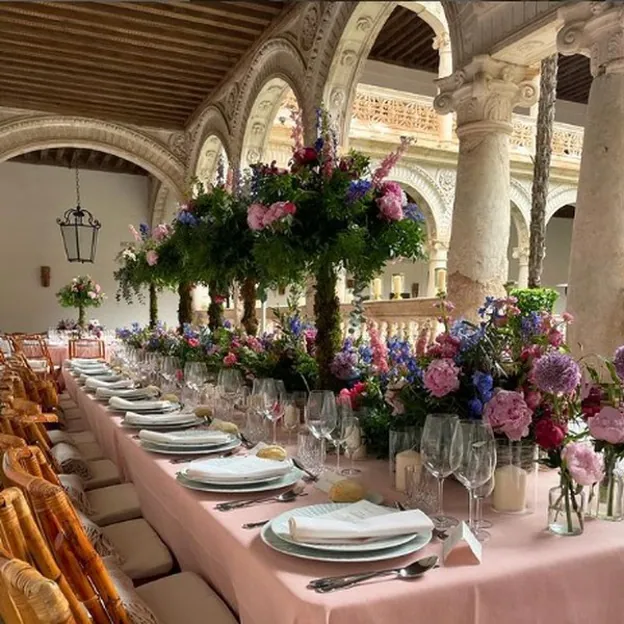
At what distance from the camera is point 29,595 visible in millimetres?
844

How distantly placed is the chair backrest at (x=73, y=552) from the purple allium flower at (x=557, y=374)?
3.25 ft

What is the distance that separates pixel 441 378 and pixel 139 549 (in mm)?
1050

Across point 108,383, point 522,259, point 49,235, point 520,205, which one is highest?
point 520,205

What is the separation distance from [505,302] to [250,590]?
3.15 feet

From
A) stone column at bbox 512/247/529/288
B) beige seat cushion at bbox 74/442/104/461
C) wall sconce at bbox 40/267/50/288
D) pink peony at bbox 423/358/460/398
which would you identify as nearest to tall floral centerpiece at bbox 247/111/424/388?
pink peony at bbox 423/358/460/398

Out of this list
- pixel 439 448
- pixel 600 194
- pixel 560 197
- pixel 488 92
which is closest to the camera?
pixel 439 448

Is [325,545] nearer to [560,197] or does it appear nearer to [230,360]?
[230,360]

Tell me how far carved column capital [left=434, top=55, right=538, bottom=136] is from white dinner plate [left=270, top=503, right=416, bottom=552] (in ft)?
9.77

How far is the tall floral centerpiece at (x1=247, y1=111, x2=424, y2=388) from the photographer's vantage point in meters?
1.97

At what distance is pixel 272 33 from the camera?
5742 mm

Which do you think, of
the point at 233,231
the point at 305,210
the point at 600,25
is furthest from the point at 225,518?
the point at 600,25

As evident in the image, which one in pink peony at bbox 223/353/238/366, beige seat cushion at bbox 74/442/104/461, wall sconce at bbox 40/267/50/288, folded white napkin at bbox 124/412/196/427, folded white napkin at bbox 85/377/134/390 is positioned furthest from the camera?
wall sconce at bbox 40/267/50/288

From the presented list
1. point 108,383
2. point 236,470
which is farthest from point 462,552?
point 108,383

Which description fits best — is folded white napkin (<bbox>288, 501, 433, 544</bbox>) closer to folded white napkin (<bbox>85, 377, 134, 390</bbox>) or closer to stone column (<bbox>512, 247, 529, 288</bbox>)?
folded white napkin (<bbox>85, 377, 134, 390</bbox>)
